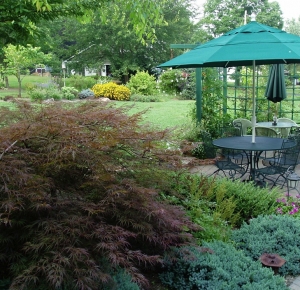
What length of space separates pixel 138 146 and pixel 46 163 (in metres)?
0.66

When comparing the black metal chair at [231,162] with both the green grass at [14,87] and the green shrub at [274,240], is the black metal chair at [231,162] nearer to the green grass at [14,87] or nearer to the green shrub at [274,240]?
the green shrub at [274,240]

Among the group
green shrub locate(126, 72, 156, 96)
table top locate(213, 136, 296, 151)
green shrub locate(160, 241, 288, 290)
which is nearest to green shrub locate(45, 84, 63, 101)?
green shrub locate(126, 72, 156, 96)

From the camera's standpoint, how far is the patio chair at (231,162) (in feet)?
16.9

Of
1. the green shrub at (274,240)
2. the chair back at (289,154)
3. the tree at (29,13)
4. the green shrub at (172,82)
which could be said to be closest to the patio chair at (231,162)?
the chair back at (289,154)

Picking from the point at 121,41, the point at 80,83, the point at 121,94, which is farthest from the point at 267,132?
the point at 121,41

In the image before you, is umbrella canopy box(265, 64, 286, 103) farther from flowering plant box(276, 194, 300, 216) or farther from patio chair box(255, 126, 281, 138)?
flowering plant box(276, 194, 300, 216)

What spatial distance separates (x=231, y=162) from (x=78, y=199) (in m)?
3.28

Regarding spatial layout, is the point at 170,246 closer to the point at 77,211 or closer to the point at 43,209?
the point at 77,211

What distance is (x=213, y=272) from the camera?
2.58m

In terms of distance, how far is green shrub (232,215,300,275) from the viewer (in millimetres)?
3055

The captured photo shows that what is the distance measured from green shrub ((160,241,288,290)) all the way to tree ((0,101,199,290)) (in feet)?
0.47

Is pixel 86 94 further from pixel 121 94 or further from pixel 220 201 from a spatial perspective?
pixel 220 201

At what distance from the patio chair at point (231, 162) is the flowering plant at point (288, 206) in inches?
35.2

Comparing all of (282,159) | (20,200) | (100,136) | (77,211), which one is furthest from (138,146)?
(282,159)
